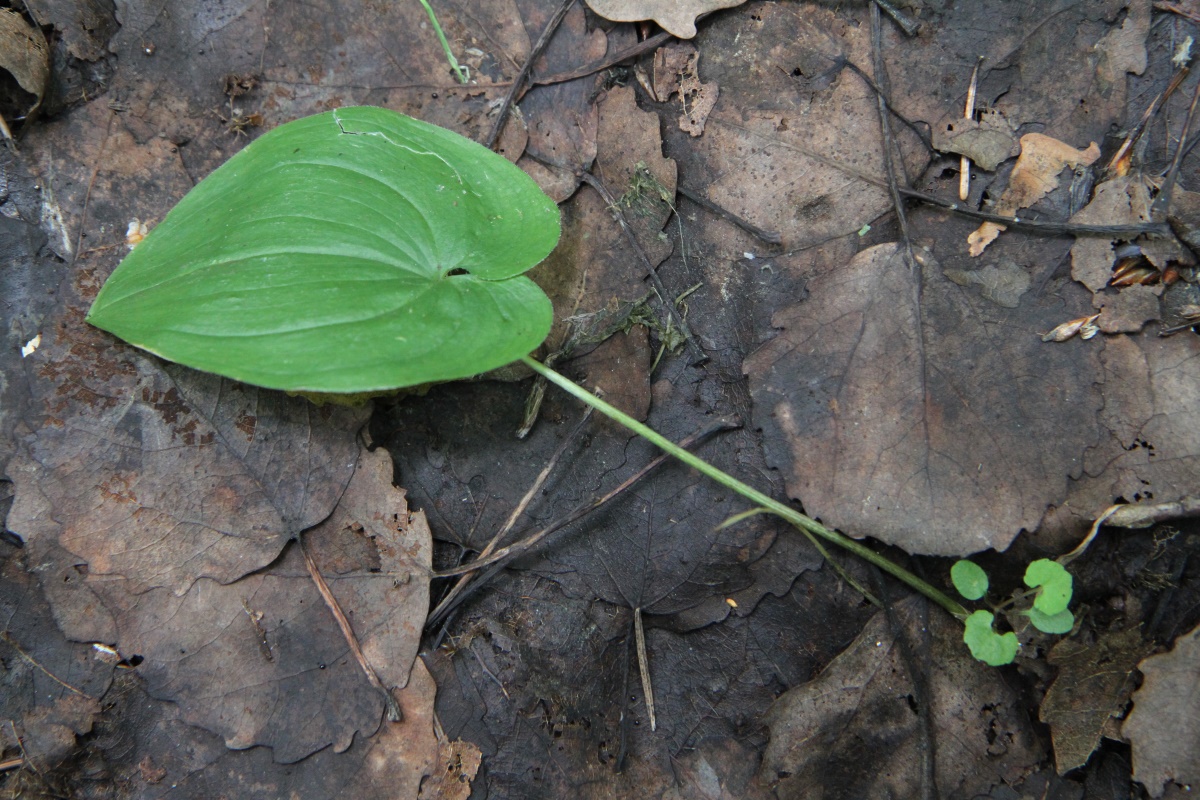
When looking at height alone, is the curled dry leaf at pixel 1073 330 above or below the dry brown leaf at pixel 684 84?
below

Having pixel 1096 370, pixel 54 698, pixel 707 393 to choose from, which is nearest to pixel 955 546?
pixel 1096 370

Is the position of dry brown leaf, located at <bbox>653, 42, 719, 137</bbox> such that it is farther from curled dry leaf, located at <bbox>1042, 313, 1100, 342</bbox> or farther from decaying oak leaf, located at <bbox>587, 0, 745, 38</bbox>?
curled dry leaf, located at <bbox>1042, 313, 1100, 342</bbox>

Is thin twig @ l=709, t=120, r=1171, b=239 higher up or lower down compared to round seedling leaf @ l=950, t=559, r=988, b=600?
higher up

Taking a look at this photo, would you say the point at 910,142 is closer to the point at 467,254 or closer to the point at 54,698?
the point at 467,254

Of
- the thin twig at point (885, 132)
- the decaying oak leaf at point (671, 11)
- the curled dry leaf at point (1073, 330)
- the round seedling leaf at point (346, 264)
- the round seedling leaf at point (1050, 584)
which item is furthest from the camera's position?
the decaying oak leaf at point (671, 11)

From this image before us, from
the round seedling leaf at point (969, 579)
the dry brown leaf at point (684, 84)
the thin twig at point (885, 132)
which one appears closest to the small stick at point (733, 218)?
the dry brown leaf at point (684, 84)

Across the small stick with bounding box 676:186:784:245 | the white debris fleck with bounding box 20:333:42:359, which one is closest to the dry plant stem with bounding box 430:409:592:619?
the small stick with bounding box 676:186:784:245

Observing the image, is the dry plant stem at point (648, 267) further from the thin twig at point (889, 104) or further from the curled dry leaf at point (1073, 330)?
the curled dry leaf at point (1073, 330)
